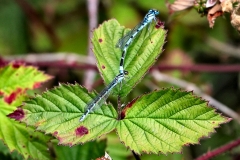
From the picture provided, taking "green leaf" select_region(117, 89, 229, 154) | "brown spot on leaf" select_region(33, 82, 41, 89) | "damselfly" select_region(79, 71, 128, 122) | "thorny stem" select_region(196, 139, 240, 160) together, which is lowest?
"thorny stem" select_region(196, 139, 240, 160)

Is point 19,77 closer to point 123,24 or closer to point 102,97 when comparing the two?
point 102,97

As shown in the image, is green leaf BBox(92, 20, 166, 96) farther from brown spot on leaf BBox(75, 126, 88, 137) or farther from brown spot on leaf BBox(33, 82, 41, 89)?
brown spot on leaf BBox(33, 82, 41, 89)

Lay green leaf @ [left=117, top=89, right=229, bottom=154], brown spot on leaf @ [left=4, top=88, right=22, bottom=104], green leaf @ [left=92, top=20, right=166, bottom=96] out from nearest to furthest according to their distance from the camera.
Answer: green leaf @ [left=117, top=89, right=229, bottom=154] < green leaf @ [left=92, top=20, right=166, bottom=96] < brown spot on leaf @ [left=4, top=88, right=22, bottom=104]

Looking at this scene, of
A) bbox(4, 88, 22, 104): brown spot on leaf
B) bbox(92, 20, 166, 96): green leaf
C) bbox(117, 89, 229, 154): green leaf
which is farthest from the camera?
bbox(4, 88, 22, 104): brown spot on leaf

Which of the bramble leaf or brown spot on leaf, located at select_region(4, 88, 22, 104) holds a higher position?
the bramble leaf

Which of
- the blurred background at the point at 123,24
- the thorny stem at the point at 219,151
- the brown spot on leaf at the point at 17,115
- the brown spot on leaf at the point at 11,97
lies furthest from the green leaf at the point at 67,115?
the blurred background at the point at 123,24

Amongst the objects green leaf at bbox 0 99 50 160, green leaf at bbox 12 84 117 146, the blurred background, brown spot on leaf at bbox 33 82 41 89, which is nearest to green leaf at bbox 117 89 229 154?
green leaf at bbox 12 84 117 146

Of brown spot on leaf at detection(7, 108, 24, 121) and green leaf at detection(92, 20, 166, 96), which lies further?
green leaf at detection(92, 20, 166, 96)
